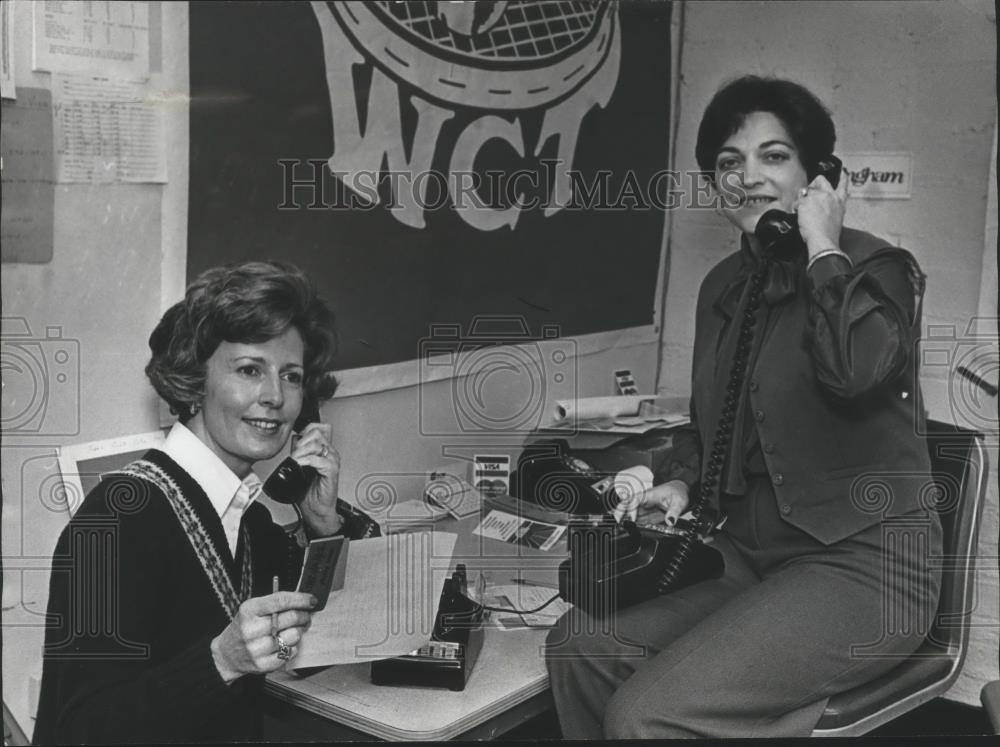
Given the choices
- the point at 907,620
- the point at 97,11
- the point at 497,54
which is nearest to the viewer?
the point at 97,11

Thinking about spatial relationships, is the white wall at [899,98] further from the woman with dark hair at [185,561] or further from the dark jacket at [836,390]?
the woman with dark hair at [185,561]

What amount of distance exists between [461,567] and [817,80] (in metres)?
0.93

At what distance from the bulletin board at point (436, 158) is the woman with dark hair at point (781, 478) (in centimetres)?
15

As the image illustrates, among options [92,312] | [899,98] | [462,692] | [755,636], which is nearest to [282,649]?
[462,692]

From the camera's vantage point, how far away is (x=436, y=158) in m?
1.48

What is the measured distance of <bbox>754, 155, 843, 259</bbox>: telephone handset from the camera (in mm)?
1499

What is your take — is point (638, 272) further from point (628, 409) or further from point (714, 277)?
point (628, 409)

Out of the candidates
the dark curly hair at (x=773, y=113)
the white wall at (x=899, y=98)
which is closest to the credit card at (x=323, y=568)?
the white wall at (x=899, y=98)

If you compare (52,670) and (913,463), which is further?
(913,463)

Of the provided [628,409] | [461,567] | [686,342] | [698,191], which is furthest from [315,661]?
[698,191]

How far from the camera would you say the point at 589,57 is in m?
1.54

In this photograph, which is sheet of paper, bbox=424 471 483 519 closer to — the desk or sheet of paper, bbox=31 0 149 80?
the desk

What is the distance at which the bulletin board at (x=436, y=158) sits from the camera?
4.52 feet

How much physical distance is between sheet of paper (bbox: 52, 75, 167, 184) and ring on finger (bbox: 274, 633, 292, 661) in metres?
0.65
